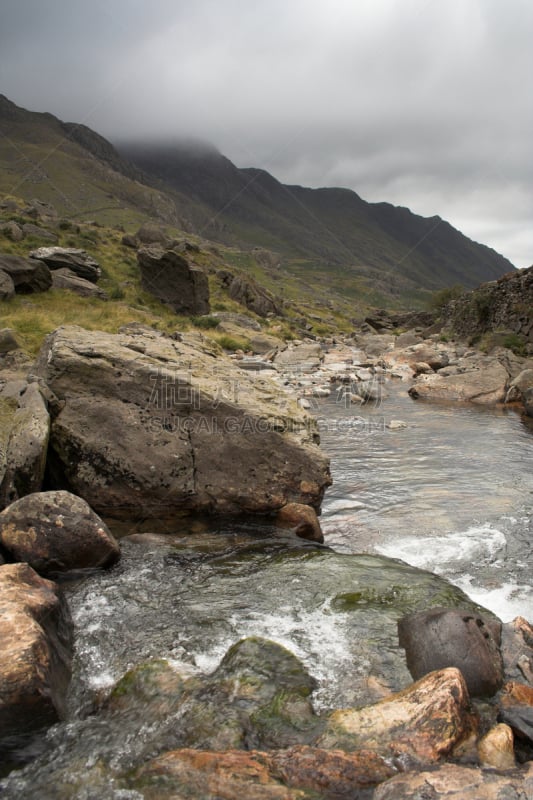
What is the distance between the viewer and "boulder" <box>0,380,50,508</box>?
23.1 ft

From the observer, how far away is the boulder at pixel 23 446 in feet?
23.1

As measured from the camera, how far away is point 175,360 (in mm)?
9852

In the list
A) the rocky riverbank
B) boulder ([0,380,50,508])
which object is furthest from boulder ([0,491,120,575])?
boulder ([0,380,50,508])

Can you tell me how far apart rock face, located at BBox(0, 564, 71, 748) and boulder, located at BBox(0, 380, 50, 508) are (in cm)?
219

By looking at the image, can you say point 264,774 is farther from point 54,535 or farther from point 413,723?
point 54,535

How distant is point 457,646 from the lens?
4.49 metres

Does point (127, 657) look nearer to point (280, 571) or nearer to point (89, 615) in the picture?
point (89, 615)

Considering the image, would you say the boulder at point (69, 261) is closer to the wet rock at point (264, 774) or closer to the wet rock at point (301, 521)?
the wet rock at point (301, 521)

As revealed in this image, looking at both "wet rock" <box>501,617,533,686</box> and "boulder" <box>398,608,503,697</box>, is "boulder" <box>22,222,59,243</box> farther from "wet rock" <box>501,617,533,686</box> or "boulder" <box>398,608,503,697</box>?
"wet rock" <box>501,617,533,686</box>

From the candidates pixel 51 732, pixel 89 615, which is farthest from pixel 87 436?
pixel 51 732

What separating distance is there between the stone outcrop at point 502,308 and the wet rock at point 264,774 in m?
29.9

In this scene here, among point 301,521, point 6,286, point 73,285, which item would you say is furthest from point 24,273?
point 301,521

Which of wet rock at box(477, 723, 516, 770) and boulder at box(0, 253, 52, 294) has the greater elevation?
boulder at box(0, 253, 52, 294)

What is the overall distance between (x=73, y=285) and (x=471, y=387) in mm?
22427
